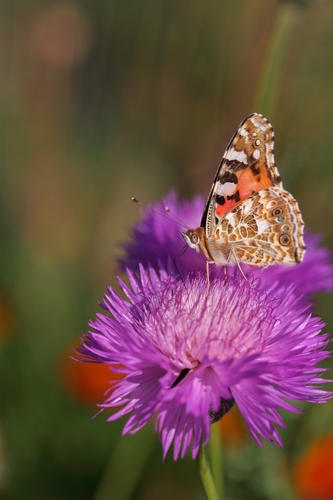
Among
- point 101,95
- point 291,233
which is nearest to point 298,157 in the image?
point 291,233

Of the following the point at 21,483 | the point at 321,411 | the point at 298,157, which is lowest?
the point at 321,411

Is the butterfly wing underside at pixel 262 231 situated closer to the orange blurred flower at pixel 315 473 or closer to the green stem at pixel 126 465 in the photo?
the orange blurred flower at pixel 315 473

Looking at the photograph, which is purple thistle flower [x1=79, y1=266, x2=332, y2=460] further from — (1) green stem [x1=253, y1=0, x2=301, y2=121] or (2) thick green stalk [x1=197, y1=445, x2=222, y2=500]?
(1) green stem [x1=253, y1=0, x2=301, y2=121]

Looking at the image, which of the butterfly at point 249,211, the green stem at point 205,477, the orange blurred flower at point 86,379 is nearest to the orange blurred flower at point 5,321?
the orange blurred flower at point 86,379

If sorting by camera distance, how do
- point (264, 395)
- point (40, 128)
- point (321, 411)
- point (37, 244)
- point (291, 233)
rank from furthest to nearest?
point (40, 128) < point (37, 244) < point (321, 411) < point (291, 233) < point (264, 395)

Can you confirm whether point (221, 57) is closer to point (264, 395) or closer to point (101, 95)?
point (101, 95)

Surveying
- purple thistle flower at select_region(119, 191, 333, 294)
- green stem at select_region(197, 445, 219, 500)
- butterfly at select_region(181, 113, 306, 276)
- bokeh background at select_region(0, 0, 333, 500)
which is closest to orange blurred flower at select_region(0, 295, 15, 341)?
bokeh background at select_region(0, 0, 333, 500)
